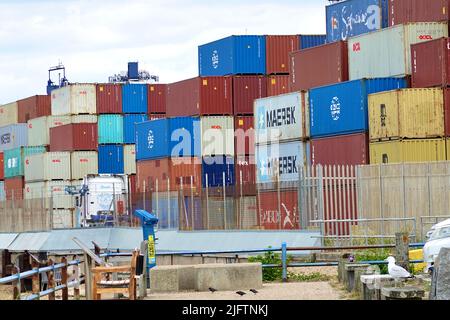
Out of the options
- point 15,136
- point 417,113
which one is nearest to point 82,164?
point 15,136

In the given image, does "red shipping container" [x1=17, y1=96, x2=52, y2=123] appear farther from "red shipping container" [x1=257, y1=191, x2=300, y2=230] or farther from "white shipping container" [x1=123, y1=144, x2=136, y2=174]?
"red shipping container" [x1=257, y1=191, x2=300, y2=230]

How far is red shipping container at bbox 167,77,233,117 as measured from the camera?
55094 mm

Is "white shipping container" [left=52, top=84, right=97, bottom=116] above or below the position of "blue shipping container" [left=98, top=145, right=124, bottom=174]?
above

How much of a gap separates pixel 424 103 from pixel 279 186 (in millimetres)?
5636

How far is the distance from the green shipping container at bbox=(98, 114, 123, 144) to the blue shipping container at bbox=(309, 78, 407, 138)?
33.8 meters

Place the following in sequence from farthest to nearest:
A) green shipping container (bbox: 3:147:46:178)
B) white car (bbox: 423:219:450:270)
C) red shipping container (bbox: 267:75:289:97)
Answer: green shipping container (bbox: 3:147:46:178)
red shipping container (bbox: 267:75:289:97)
white car (bbox: 423:219:450:270)

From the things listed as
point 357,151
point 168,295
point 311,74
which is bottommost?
point 168,295

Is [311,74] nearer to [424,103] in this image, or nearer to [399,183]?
[424,103]

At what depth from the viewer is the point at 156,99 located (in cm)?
7481

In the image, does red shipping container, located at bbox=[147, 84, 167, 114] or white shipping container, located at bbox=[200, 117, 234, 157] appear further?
red shipping container, located at bbox=[147, 84, 167, 114]

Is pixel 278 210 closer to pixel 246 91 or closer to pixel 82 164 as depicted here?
pixel 246 91

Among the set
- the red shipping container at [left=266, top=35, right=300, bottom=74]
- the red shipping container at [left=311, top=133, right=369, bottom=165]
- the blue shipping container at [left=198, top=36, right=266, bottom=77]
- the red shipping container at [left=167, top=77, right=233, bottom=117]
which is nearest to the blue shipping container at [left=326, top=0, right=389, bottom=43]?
the red shipping container at [left=311, top=133, right=369, bottom=165]

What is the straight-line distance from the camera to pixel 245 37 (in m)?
57.1
